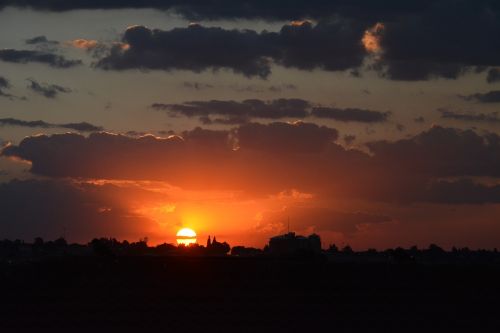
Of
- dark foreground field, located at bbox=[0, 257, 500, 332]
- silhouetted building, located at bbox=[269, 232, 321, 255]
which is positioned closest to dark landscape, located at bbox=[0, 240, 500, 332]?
dark foreground field, located at bbox=[0, 257, 500, 332]

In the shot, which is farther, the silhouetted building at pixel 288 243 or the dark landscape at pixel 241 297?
the silhouetted building at pixel 288 243

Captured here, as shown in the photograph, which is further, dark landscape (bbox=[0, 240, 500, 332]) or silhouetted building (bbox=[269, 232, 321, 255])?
silhouetted building (bbox=[269, 232, 321, 255])

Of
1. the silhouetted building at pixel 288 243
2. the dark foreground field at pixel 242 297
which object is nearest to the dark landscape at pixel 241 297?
the dark foreground field at pixel 242 297

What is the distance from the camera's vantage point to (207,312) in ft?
170

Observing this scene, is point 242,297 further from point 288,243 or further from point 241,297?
point 288,243

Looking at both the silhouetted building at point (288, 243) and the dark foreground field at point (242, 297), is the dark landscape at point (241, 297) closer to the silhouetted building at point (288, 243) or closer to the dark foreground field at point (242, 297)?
the dark foreground field at point (242, 297)

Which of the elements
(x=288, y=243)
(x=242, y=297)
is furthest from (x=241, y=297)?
(x=288, y=243)

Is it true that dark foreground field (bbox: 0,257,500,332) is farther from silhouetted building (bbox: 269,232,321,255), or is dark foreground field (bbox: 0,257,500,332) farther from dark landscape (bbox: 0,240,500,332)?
silhouetted building (bbox: 269,232,321,255)

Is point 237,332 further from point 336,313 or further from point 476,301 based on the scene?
point 476,301

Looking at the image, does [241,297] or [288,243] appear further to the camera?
[288,243]

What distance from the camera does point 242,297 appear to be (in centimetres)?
6144

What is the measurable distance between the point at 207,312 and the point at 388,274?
31118 millimetres

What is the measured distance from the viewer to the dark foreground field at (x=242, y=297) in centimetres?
4731

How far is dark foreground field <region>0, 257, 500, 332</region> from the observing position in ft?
155
